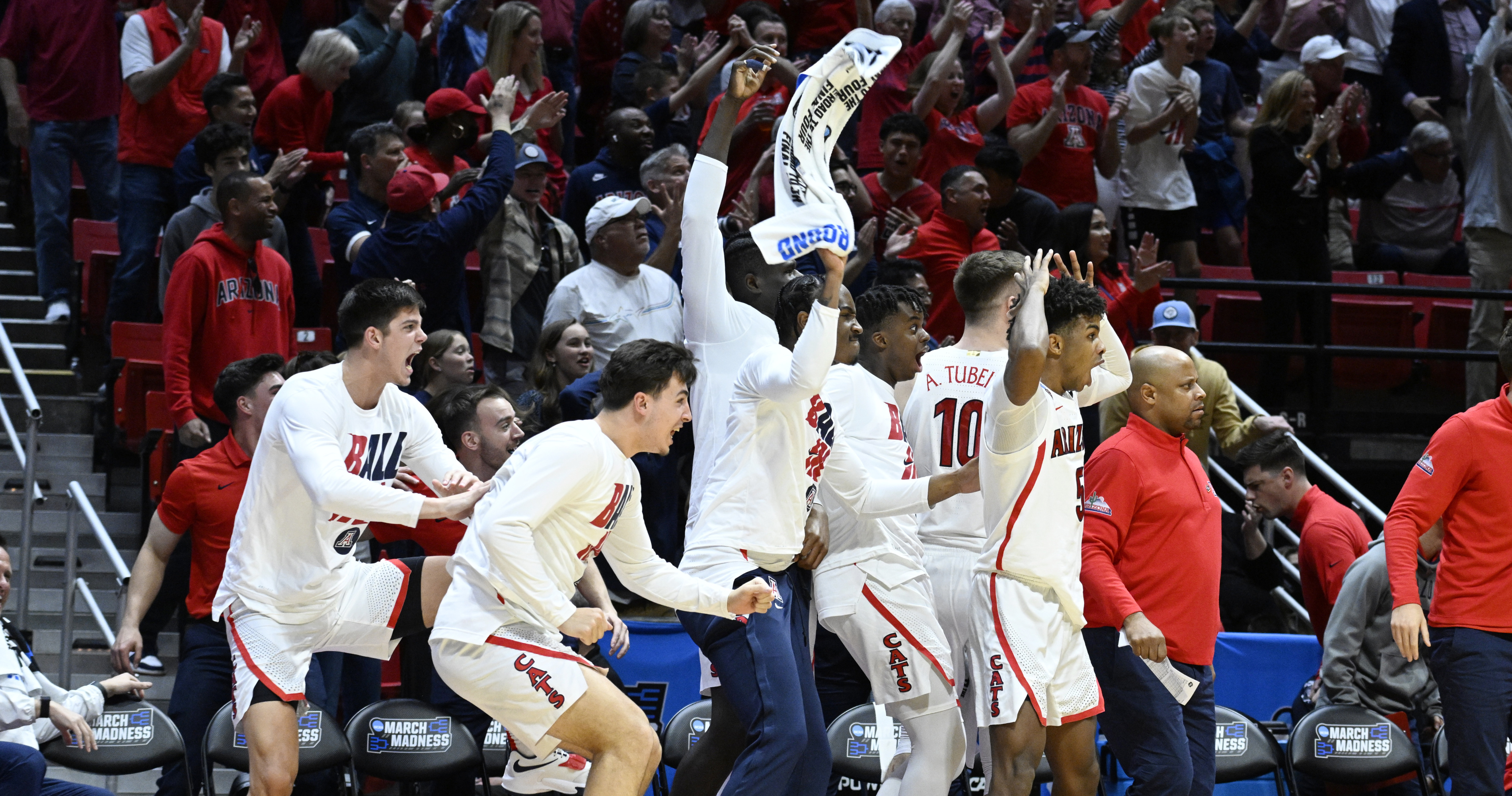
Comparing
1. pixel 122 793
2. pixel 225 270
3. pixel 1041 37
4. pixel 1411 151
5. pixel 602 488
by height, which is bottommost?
pixel 122 793

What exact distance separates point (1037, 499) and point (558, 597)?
1.69 metres

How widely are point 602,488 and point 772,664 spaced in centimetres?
82

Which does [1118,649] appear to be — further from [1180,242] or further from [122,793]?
[1180,242]

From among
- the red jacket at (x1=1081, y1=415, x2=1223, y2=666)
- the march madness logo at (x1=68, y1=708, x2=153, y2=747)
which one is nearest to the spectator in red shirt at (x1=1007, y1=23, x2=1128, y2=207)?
the red jacket at (x1=1081, y1=415, x2=1223, y2=666)

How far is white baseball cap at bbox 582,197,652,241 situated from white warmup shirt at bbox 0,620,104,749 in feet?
11.1

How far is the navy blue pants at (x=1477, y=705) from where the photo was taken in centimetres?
609

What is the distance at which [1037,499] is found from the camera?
553cm

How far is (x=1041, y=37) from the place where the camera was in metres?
11.7

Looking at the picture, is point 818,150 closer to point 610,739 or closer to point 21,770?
point 610,739

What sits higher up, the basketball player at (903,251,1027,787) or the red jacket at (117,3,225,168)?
the red jacket at (117,3,225,168)

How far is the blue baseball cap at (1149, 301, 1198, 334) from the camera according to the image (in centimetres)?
905

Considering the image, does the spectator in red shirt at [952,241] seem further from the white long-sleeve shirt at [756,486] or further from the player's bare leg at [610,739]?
the player's bare leg at [610,739]

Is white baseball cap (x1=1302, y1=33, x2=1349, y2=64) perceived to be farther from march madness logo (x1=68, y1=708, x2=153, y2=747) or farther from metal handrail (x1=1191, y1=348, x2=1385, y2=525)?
march madness logo (x1=68, y1=708, x2=153, y2=747)

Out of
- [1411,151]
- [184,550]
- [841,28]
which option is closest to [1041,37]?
[841,28]
